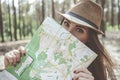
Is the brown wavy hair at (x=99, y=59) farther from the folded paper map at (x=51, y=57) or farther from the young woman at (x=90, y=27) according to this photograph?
the folded paper map at (x=51, y=57)

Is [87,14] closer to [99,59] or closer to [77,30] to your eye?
[77,30]

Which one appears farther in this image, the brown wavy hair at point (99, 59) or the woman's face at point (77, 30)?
the brown wavy hair at point (99, 59)

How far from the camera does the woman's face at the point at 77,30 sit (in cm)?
212

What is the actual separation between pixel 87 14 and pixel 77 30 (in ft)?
0.54

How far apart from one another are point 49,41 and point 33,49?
4.3 inches

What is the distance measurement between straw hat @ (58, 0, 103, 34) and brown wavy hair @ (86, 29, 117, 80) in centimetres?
7

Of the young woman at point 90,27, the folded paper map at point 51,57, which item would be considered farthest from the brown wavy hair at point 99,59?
the folded paper map at point 51,57

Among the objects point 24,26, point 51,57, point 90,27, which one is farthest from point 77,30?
point 24,26

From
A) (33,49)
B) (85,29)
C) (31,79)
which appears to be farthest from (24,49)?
(85,29)

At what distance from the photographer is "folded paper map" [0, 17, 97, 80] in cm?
202

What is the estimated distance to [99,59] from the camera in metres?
2.29

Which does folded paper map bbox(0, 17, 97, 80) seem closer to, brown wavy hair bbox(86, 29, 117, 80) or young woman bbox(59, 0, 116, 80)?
young woman bbox(59, 0, 116, 80)

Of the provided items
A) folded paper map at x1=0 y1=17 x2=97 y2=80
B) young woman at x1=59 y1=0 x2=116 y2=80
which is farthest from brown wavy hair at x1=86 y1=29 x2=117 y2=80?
folded paper map at x1=0 y1=17 x2=97 y2=80

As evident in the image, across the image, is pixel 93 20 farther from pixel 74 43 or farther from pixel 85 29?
pixel 74 43
